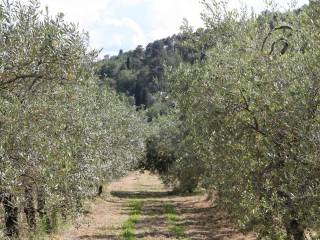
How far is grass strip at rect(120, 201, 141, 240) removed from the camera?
86.7ft

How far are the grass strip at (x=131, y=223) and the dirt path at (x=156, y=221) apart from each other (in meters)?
0.25

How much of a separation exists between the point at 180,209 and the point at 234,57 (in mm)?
22689

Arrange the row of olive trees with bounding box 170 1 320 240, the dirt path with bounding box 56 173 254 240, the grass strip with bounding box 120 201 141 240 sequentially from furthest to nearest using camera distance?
the dirt path with bounding box 56 173 254 240, the grass strip with bounding box 120 201 141 240, the row of olive trees with bounding box 170 1 320 240

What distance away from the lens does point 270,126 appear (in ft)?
49.2

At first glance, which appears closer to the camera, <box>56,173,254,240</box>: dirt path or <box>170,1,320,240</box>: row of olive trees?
<box>170,1,320,240</box>: row of olive trees

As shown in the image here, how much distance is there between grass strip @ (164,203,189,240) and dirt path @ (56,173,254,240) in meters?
0.06

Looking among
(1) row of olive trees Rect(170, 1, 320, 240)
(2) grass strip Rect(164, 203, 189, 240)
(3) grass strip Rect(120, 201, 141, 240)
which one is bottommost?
(2) grass strip Rect(164, 203, 189, 240)

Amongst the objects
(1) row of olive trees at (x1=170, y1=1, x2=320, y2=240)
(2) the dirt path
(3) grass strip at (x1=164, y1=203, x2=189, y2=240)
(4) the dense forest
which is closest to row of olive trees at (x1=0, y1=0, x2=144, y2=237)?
(4) the dense forest

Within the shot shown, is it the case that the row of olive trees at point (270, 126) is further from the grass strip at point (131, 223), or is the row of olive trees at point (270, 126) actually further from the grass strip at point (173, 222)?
the grass strip at point (131, 223)

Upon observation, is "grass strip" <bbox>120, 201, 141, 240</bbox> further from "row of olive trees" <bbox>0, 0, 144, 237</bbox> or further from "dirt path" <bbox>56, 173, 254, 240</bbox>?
"row of olive trees" <bbox>0, 0, 144, 237</bbox>

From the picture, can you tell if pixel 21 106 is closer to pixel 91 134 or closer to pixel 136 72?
pixel 91 134

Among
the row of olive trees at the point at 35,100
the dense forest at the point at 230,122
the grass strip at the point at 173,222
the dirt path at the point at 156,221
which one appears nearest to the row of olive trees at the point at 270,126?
the dense forest at the point at 230,122

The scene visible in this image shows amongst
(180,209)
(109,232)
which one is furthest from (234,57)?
(180,209)

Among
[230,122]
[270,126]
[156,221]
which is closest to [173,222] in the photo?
[156,221]
